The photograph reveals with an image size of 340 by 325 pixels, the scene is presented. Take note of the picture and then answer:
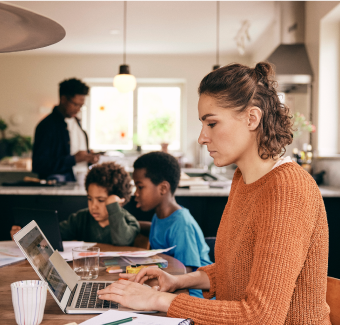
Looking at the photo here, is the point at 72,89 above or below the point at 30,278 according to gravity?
above

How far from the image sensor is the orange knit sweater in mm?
697

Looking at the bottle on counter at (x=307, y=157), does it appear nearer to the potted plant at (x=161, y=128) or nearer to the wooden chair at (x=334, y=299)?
the wooden chair at (x=334, y=299)

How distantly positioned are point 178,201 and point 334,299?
1.78 m

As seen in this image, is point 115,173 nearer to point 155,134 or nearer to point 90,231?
point 90,231

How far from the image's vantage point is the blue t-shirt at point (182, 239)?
1.45 metres

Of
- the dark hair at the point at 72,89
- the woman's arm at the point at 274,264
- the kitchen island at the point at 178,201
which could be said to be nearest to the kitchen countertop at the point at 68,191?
the kitchen island at the point at 178,201

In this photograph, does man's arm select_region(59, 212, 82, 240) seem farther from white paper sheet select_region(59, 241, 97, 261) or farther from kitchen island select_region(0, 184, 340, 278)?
kitchen island select_region(0, 184, 340, 278)

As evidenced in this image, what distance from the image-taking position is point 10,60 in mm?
6512

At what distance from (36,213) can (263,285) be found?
0.96 meters

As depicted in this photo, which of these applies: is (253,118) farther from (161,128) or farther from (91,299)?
(161,128)

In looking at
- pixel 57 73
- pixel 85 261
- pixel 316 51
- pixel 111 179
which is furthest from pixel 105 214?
pixel 57 73

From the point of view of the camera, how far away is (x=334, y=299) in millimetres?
975

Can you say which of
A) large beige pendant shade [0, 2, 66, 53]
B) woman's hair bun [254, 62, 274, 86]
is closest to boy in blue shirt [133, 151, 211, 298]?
woman's hair bun [254, 62, 274, 86]

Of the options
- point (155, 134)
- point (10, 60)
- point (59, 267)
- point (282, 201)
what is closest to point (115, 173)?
point (59, 267)
